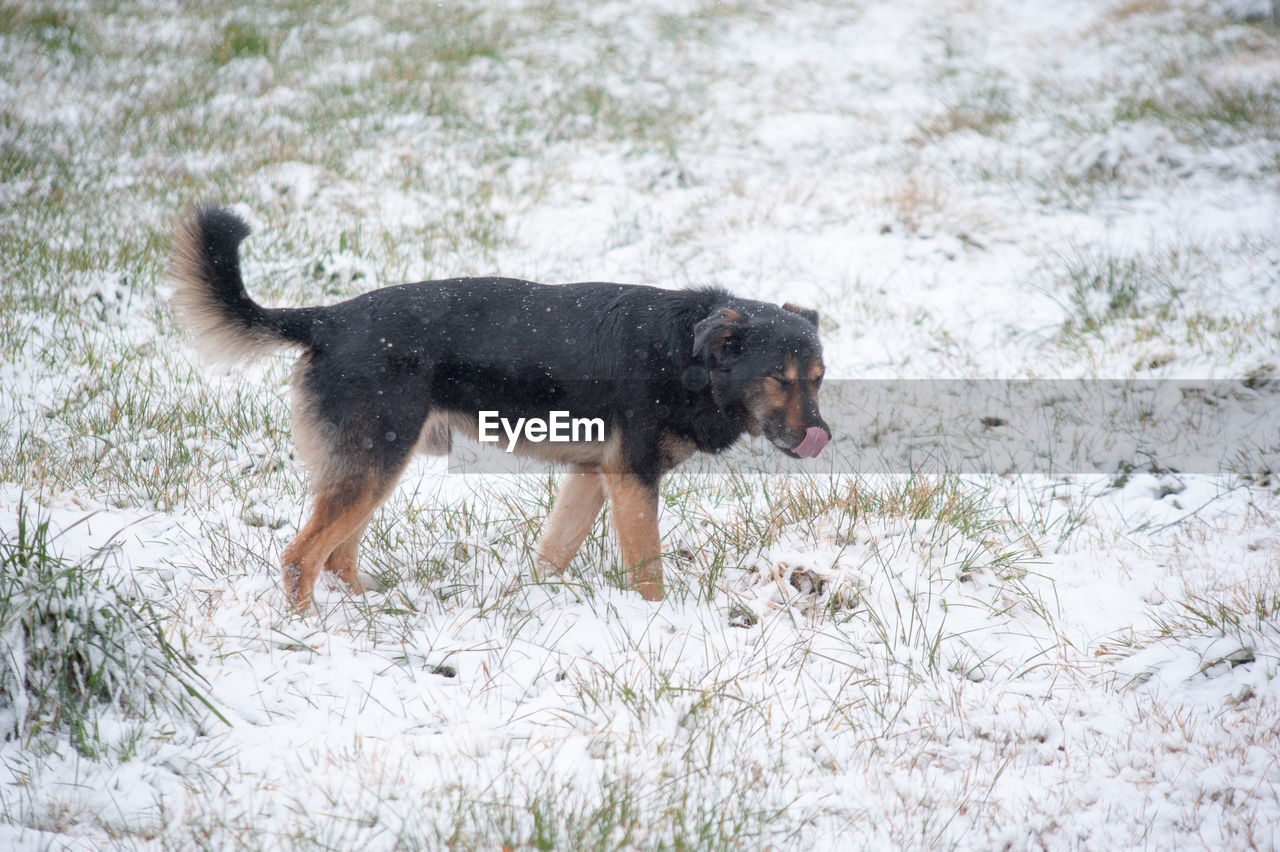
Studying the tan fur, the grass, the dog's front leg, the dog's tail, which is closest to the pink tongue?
the dog's front leg

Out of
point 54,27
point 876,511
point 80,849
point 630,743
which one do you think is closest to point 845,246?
point 876,511

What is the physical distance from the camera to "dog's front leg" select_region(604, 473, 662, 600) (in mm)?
3811

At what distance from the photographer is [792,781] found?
2781 millimetres

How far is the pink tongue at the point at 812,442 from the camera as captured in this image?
3.80 m

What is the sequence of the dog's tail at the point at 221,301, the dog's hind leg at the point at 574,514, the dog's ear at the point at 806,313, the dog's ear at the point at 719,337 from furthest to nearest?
1. the dog's ear at the point at 806,313
2. the dog's hind leg at the point at 574,514
3. the dog's ear at the point at 719,337
4. the dog's tail at the point at 221,301

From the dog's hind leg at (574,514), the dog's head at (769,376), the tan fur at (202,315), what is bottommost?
the dog's hind leg at (574,514)

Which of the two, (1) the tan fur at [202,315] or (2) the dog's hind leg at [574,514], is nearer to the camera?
(1) the tan fur at [202,315]

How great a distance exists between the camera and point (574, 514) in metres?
4.20

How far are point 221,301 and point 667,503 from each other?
7.83 feet

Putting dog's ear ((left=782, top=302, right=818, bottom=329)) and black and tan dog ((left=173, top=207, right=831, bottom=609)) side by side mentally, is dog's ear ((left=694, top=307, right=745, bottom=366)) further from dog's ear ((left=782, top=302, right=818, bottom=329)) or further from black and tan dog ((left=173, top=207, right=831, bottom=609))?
dog's ear ((left=782, top=302, right=818, bottom=329))

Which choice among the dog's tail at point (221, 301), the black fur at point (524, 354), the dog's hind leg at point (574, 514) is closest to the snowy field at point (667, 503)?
the dog's hind leg at point (574, 514)

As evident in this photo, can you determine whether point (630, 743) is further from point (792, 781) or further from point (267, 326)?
point (267, 326)

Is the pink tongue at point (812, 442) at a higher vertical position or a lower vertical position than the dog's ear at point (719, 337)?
lower

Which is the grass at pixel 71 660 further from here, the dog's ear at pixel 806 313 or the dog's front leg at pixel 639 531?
the dog's ear at pixel 806 313
